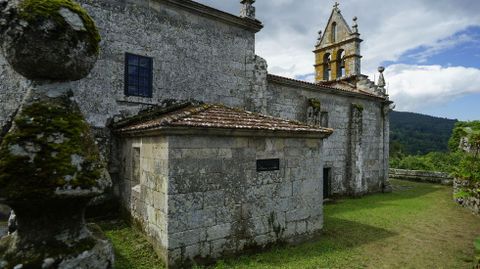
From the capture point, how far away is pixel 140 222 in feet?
23.1

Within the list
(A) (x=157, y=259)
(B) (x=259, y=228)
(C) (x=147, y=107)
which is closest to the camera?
(A) (x=157, y=259)

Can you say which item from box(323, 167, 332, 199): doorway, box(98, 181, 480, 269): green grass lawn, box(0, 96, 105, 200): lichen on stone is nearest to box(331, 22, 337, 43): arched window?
box(323, 167, 332, 199): doorway

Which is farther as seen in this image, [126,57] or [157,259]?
[126,57]

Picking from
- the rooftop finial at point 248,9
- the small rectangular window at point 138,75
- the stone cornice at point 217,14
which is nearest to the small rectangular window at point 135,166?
the small rectangular window at point 138,75

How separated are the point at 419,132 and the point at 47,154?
356ft

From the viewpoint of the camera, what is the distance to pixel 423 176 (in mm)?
21641

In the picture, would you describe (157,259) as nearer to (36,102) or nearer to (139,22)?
(36,102)

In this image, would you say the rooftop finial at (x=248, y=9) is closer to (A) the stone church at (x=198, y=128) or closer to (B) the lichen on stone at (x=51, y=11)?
(A) the stone church at (x=198, y=128)

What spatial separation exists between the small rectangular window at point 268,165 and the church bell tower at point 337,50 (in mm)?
12614

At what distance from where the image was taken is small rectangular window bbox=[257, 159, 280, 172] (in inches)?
279

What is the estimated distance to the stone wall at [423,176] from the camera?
66.5ft

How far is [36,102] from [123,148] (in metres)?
6.29

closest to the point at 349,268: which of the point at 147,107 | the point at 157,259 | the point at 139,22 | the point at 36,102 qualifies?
the point at 157,259

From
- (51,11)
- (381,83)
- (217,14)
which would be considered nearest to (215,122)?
(51,11)
